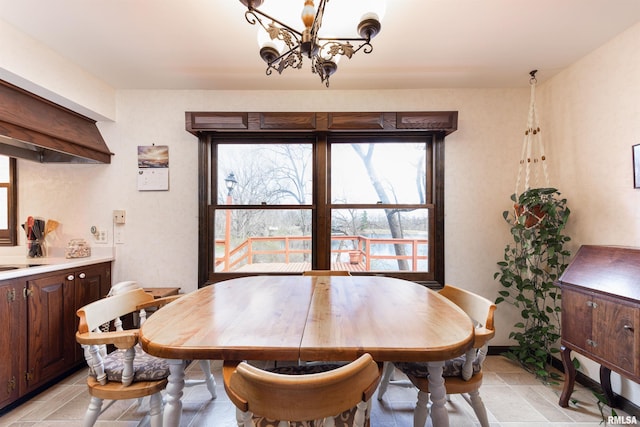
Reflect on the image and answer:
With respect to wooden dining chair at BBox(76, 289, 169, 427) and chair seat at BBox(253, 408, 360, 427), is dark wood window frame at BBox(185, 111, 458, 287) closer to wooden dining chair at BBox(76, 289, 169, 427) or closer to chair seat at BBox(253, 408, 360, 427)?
wooden dining chair at BBox(76, 289, 169, 427)

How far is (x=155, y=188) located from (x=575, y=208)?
3.83 meters

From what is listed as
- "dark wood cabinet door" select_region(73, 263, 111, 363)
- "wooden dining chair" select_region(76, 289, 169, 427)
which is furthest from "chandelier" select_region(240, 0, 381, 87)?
"dark wood cabinet door" select_region(73, 263, 111, 363)

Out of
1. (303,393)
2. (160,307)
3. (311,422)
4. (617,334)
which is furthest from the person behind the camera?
(160,307)

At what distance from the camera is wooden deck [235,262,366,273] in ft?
9.37

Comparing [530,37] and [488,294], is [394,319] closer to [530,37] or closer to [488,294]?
[488,294]

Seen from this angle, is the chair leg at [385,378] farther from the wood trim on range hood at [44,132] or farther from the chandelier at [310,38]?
the wood trim on range hood at [44,132]

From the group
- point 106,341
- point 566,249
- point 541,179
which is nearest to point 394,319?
point 106,341

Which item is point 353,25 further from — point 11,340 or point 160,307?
point 11,340

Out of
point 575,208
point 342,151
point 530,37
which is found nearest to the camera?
point 530,37

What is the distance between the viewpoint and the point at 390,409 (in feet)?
6.42

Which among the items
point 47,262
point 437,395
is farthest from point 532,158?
point 47,262

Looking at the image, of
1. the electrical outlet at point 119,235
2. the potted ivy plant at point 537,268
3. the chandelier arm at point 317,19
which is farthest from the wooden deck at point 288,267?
the chandelier arm at point 317,19

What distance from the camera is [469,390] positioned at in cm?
141

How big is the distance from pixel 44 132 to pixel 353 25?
247 centimetres
